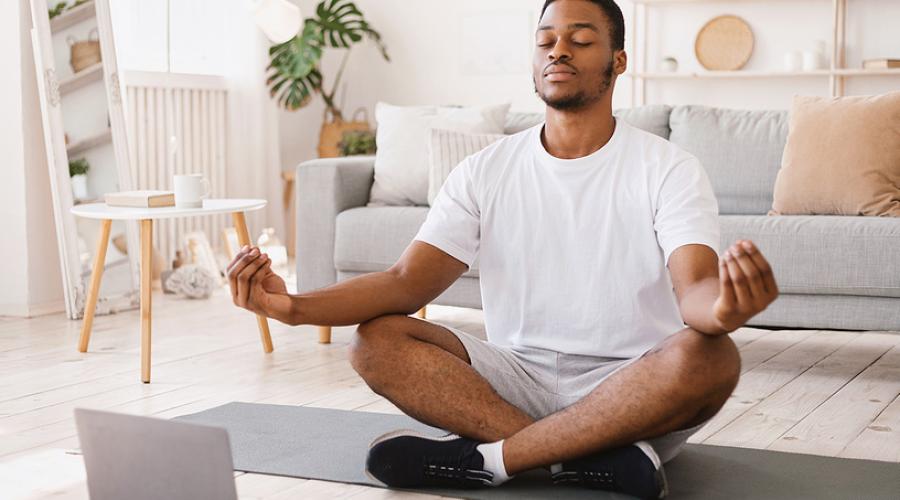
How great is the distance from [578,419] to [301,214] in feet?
6.76

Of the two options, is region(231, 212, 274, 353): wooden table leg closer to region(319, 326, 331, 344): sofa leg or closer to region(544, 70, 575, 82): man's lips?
region(319, 326, 331, 344): sofa leg

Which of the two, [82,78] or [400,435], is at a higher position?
[82,78]

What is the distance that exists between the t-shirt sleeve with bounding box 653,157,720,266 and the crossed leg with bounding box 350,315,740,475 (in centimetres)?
16

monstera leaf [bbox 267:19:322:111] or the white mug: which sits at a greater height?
monstera leaf [bbox 267:19:322:111]

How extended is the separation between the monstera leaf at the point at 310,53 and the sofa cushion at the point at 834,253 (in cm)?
322

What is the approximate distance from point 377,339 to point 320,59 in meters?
4.36

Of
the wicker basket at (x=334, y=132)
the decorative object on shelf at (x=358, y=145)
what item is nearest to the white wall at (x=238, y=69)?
the wicker basket at (x=334, y=132)

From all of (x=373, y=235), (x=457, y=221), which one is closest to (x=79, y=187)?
(x=373, y=235)

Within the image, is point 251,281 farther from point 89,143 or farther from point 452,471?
point 89,143

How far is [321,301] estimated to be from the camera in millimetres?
1982

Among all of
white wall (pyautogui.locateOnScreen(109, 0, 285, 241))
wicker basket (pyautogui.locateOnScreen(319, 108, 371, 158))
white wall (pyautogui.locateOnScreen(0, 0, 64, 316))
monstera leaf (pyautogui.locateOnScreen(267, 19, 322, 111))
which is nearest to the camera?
white wall (pyautogui.locateOnScreen(0, 0, 64, 316))

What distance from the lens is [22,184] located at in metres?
4.25

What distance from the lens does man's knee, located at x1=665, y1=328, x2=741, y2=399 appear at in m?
1.82

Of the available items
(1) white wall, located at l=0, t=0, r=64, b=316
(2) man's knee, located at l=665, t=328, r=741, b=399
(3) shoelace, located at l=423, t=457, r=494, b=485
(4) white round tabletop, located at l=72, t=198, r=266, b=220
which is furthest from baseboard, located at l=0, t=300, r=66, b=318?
(2) man's knee, located at l=665, t=328, r=741, b=399
